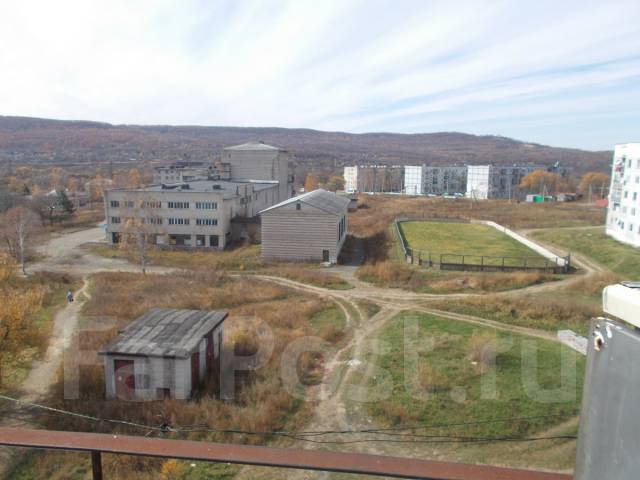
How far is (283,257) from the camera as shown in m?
27.4

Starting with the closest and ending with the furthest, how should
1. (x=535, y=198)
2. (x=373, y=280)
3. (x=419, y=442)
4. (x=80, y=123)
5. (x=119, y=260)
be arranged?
(x=419, y=442) → (x=373, y=280) → (x=119, y=260) → (x=535, y=198) → (x=80, y=123)

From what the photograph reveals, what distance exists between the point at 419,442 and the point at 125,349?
6188 millimetres

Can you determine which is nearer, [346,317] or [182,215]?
[346,317]

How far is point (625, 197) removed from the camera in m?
32.4

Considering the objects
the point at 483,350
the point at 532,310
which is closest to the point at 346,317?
the point at 483,350

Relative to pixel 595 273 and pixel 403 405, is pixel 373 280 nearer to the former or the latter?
pixel 595 273

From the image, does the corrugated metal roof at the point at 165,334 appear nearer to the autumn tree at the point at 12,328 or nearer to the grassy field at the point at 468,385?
the autumn tree at the point at 12,328

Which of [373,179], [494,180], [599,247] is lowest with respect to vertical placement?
[599,247]

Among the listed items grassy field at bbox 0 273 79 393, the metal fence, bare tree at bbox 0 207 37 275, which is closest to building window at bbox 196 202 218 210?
bare tree at bbox 0 207 37 275

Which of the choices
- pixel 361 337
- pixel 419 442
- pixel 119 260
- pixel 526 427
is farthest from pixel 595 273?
pixel 119 260

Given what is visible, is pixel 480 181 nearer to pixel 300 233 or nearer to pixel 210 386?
pixel 300 233

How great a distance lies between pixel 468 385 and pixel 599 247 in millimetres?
22549

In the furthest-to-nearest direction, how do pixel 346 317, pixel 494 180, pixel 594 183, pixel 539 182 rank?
pixel 594 183
pixel 494 180
pixel 539 182
pixel 346 317

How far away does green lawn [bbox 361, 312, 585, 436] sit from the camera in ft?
31.0
